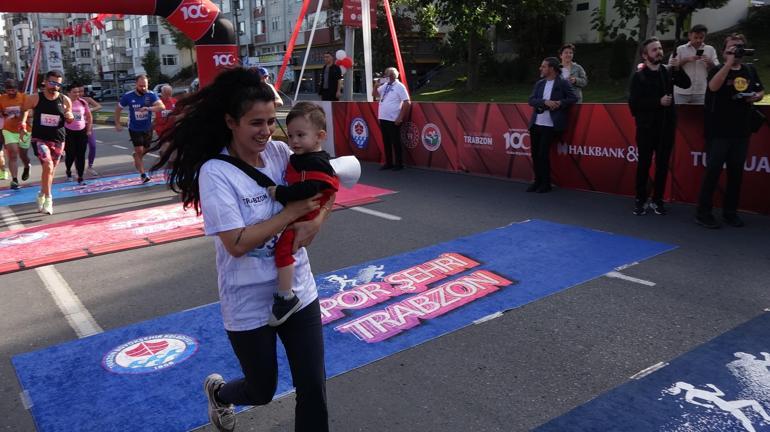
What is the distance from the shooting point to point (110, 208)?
917cm

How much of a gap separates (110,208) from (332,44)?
161 ft

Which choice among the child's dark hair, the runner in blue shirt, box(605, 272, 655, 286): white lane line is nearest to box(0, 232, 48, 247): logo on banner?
the runner in blue shirt

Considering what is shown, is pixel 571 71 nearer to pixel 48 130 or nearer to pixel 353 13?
pixel 353 13

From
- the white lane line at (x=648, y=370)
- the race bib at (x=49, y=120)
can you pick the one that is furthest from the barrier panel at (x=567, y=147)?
the race bib at (x=49, y=120)

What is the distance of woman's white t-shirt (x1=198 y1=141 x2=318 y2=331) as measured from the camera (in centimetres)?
217

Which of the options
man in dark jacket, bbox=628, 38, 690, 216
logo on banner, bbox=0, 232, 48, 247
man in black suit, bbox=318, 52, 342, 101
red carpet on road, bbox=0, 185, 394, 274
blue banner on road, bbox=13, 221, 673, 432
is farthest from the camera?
man in black suit, bbox=318, 52, 342, 101

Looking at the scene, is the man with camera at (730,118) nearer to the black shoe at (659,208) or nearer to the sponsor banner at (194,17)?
the black shoe at (659,208)

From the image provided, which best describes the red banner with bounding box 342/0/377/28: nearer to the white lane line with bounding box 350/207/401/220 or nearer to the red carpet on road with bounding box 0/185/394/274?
the red carpet on road with bounding box 0/185/394/274

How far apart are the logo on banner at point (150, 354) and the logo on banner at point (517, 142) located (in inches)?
273

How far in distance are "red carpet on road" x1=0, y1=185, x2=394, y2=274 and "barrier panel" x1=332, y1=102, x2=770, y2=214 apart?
2735mm

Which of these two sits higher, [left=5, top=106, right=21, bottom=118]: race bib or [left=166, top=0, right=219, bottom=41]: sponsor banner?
[left=166, top=0, right=219, bottom=41]: sponsor banner

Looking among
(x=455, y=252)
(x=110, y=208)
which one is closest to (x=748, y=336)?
(x=455, y=252)

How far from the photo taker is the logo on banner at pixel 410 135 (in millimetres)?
11764

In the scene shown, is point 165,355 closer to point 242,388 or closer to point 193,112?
point 242,388
